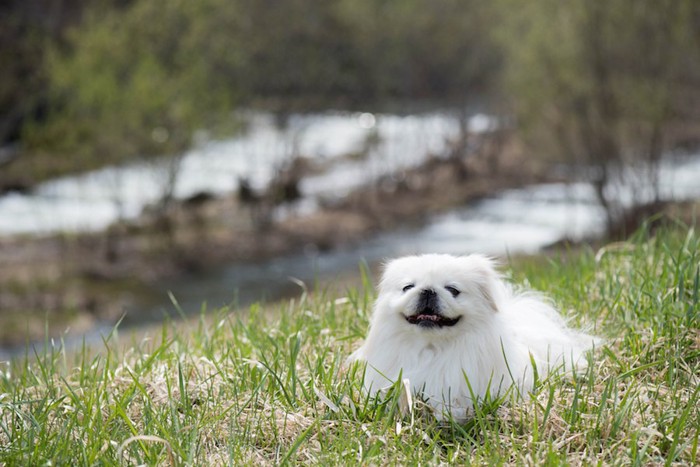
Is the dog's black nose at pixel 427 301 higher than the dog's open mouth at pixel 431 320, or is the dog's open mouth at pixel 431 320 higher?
the dog's black nose at pixel 427 301

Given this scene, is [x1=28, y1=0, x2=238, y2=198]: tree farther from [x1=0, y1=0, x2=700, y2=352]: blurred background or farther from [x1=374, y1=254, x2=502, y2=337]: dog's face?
[x1=374, y1=254, x2=502, y2=337]: dog's face

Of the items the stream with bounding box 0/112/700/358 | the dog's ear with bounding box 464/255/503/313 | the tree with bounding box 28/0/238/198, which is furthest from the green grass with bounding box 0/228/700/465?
the tree with bounding box 28/0/238/198

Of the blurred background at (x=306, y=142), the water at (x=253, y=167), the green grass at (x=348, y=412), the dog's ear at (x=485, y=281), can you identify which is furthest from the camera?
the water at (x=253, y=167)

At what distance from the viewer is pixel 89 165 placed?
68.4 ft

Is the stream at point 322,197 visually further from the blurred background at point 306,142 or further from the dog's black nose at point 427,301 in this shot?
the dog's black nose at point 427,301

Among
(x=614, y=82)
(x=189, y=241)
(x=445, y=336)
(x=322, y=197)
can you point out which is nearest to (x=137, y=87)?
(x=189, y=241)

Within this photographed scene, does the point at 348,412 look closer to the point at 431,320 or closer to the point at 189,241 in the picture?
the point at 431,320

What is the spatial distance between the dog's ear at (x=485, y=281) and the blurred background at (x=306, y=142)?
1005 cm

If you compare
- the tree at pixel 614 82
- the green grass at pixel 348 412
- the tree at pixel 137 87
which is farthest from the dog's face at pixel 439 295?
the tree at pixel 137 87

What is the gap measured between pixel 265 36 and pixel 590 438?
70.8 feet

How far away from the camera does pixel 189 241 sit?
65.9 feet

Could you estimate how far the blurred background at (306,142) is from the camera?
687 inches

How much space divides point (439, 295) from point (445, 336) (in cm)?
18

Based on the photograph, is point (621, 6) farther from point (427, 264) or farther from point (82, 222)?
point (427, 264)
